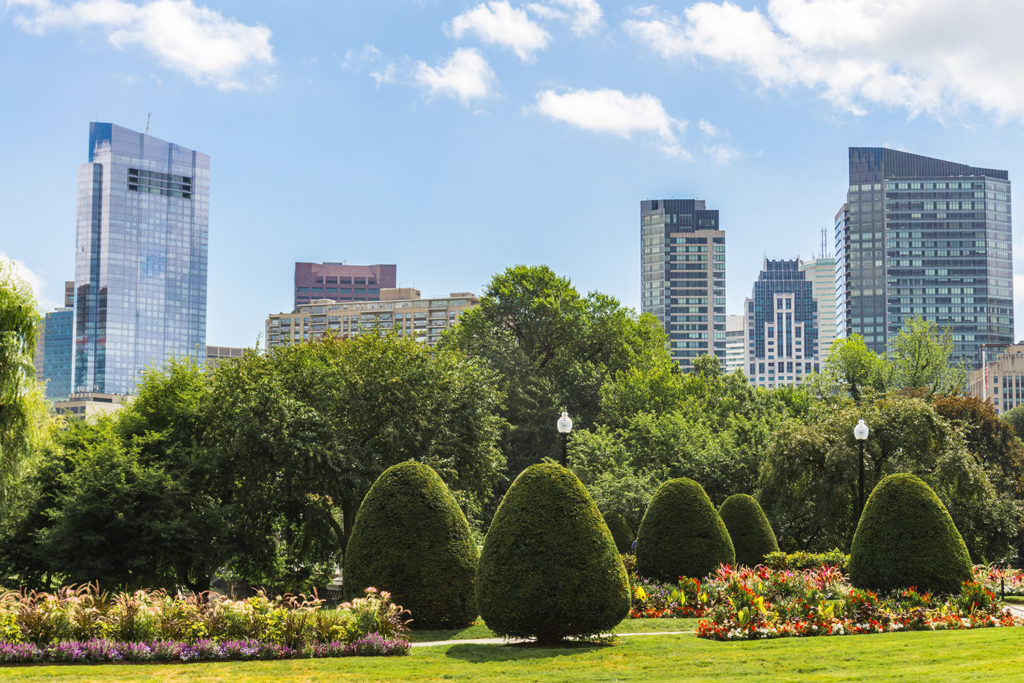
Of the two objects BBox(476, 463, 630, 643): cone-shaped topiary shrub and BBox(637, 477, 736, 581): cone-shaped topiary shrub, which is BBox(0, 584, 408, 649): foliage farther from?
BBox(637, 477, 736, 581): cone-shaped topiary shrub

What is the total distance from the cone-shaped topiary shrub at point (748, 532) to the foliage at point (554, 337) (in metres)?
20.6

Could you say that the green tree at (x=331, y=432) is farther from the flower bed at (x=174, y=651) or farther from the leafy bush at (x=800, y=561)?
the flower bed at (x=174, y=651)

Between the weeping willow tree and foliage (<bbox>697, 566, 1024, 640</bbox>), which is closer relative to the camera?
foliage (<bbox>697, 566, 1024, 640</bbox>)

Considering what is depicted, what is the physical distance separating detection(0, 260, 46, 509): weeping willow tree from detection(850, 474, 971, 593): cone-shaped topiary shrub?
61.9 feet

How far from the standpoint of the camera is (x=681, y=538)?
24422 millimetres

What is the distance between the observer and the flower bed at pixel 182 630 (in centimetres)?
1505

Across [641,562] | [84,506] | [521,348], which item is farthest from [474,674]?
[521,348]

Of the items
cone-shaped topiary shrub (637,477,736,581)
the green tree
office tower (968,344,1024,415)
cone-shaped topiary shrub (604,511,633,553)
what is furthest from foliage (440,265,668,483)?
office tower (968,344,1024,415)

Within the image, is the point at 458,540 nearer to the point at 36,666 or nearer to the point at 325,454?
the point at 36,666

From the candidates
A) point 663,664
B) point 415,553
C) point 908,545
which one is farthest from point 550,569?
point 908,545

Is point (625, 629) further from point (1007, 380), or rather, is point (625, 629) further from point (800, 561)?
point (1007, 380)

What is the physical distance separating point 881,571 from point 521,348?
3374cm

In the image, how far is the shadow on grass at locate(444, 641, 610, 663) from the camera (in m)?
15.3

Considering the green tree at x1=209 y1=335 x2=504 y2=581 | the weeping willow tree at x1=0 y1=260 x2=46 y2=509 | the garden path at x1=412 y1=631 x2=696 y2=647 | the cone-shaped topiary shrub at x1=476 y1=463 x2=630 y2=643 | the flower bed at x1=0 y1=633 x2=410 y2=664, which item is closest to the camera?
the flower bed at x1=0 y1=633 x2=410 y2=664
